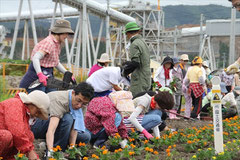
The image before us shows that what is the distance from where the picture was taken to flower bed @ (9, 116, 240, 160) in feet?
14.0

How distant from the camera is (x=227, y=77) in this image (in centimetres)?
1173

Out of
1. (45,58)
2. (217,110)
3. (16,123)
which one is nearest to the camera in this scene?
(16,123)

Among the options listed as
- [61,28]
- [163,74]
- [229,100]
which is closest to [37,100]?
[61,28]

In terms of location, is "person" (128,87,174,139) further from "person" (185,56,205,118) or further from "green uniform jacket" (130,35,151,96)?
"person" (185,56,205,118)

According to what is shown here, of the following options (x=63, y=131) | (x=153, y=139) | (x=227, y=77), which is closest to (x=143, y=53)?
(x=153, y=139)

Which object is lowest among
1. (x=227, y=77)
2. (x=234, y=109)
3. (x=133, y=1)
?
(x=234, y=109)

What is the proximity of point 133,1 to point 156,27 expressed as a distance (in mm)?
4745

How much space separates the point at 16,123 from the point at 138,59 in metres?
3.28

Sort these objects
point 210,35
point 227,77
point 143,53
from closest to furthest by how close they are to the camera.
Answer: point 143,53 → point 227,77 → point 210,35

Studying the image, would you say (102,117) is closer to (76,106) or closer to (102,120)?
(102,120)

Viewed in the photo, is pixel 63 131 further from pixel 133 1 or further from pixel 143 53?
pixel 133 1

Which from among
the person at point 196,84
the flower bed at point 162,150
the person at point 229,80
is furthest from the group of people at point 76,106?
the person at point 229,80

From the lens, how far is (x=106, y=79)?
5840mm

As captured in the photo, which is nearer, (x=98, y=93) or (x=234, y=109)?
(x=98, y=93)
